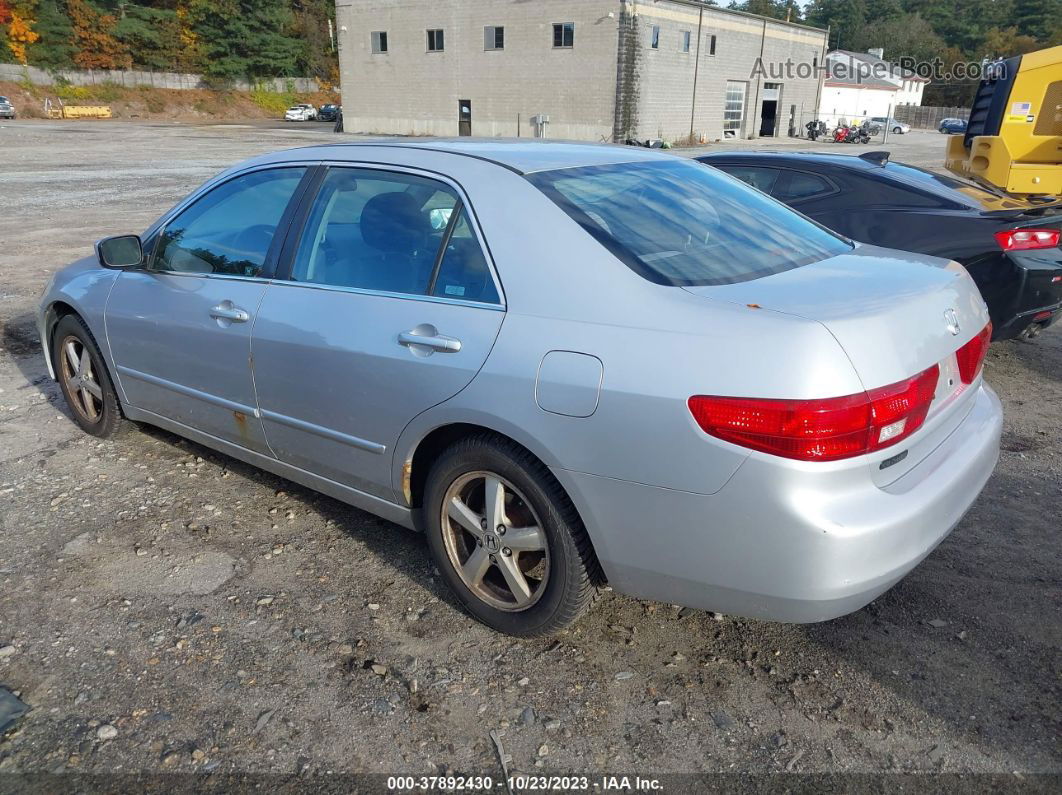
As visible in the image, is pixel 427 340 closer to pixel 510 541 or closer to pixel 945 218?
pixel 510 541

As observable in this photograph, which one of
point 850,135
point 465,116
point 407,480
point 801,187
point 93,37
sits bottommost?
point 850,135

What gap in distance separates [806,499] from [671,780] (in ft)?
2.91

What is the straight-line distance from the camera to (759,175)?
662 cm

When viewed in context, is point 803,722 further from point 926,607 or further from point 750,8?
point 750,8

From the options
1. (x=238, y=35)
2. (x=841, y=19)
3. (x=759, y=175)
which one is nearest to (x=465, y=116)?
(x=238, y=35)

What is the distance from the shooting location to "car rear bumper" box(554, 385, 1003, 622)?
2162 mm

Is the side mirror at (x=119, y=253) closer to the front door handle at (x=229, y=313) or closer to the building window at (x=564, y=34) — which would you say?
the front door handle at (x=229, y=313)

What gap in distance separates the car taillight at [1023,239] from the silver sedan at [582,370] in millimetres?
2807

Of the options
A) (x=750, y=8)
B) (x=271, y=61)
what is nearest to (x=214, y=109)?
(x=271, y=61)

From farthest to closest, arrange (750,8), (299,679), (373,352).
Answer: (750,8) < (373,352) < (299,679)

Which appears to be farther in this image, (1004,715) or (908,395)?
(1004,715)

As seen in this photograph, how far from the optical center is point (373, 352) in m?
2.91

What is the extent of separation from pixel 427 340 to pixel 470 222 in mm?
450

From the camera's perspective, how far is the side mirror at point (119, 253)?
4.00 m
